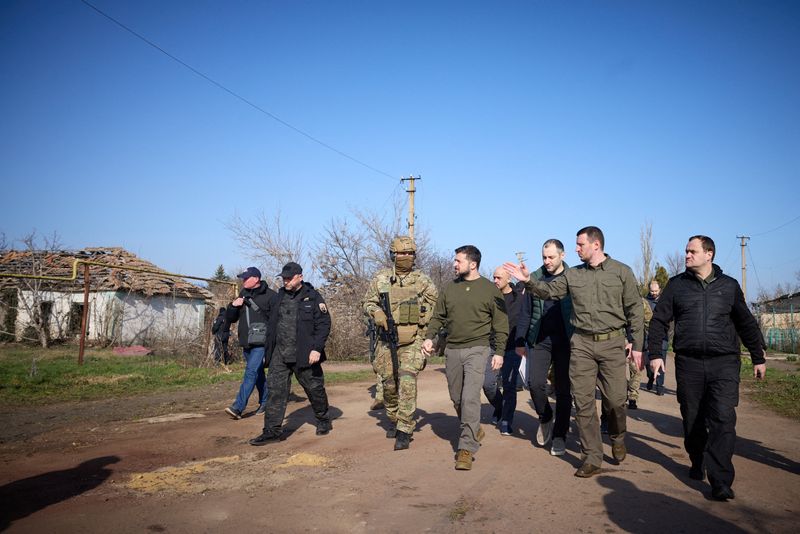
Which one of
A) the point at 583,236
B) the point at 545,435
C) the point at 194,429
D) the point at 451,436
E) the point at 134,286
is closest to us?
the point at 583,236

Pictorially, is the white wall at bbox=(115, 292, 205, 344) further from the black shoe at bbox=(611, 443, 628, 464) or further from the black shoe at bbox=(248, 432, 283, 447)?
the black shoe at bbox=(611, 443, 628, 464)

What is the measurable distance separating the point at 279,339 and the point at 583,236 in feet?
12.3

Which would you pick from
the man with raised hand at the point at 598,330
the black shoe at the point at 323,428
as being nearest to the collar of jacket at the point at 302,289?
the black shoe at the point at 323,428

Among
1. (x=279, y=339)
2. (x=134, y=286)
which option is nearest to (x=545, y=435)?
(x=279, y=339)

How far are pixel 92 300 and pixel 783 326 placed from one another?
31962 millimetres

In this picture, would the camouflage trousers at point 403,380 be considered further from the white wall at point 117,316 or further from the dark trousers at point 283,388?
the white wall at point 117,316

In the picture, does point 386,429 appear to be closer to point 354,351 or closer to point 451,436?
point 451,436

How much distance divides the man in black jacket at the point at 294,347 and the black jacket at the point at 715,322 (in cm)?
384

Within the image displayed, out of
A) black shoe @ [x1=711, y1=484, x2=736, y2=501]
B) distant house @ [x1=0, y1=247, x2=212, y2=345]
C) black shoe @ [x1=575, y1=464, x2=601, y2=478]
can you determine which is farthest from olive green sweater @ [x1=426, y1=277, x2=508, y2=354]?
distant house @ [x1=0, y1=247, x2=212, y2=345]

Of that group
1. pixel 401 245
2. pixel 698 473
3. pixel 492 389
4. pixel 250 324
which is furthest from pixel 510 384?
pixel 250 324

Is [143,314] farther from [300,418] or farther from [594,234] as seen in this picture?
[594,234]

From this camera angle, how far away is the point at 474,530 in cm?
389

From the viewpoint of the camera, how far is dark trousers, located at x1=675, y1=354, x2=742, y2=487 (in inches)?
183

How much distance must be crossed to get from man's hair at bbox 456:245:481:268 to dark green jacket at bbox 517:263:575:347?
1.98 ft
